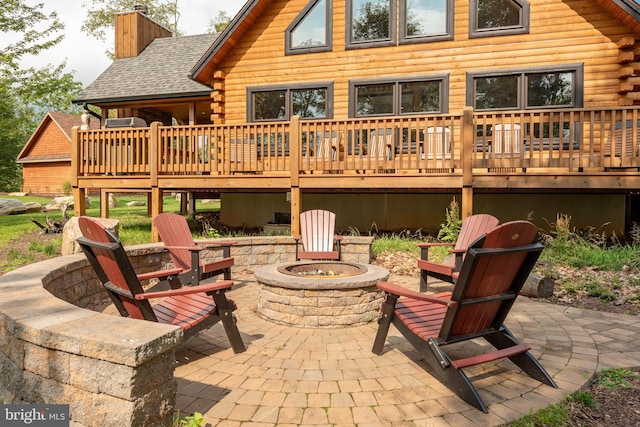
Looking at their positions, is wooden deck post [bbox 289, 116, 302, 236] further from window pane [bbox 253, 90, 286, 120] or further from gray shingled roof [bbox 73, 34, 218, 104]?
gray shingled roof [bbox 73, 34, 218, 104]

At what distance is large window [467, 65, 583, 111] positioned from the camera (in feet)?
30.4

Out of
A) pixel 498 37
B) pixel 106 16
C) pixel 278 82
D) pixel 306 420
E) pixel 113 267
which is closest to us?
pixel 306 420

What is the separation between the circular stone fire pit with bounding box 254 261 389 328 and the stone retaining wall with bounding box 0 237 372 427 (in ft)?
7.08

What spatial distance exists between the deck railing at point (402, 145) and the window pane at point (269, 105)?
2.50 metres

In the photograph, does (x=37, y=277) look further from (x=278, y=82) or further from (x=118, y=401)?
(x=278, y=82)

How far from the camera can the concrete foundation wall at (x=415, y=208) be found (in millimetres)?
9672

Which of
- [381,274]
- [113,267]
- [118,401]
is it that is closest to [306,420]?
[118,401]

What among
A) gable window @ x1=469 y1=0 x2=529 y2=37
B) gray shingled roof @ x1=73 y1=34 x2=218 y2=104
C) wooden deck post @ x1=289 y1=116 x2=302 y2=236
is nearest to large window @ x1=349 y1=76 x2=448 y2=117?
gable window @ x1=469 y1=0 x2=529 y2=37

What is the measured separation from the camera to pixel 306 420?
2389 mm

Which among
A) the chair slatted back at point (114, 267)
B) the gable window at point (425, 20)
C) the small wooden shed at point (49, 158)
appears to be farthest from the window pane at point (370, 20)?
the small wooden shed at point (49, 158)

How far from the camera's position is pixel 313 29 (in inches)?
431

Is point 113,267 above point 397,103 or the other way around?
the other way around

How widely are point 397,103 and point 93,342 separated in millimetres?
9497

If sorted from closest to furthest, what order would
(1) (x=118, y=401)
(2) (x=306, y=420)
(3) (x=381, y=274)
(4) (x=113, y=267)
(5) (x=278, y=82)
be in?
(1) (x=118, y=401) → (2) (x=306, y=420) → (4) (x=113, y=267) → (3) (x=381, y=274) → (5) (x=278, y=82)
